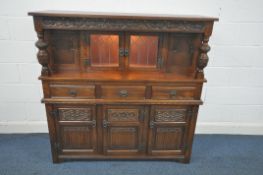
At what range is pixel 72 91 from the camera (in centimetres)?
182

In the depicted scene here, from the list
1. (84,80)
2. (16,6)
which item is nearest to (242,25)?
(84,80)

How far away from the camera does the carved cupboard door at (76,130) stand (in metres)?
1.91

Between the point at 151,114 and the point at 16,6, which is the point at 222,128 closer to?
the point at 151,114

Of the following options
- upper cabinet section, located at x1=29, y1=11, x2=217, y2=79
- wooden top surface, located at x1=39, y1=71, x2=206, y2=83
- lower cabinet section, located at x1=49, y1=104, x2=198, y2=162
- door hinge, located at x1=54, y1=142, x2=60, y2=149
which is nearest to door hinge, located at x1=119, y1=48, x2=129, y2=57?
upper cabinet section, located at x1=29, y1=11, x2=217, y2=79

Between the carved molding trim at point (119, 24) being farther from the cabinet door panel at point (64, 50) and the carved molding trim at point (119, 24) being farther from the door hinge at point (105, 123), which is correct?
the door hinge at point (105, 123)

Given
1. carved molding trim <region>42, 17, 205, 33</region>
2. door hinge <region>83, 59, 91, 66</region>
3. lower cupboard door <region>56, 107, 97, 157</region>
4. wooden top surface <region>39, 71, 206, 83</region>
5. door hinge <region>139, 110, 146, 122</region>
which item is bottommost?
lower cupboard door <region>56, 107, 97, 157</region>

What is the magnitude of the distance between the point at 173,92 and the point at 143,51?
0.45m

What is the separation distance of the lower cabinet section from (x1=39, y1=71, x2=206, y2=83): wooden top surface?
25cm

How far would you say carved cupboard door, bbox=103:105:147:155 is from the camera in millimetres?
1922

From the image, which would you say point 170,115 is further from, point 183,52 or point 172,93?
point 183,52

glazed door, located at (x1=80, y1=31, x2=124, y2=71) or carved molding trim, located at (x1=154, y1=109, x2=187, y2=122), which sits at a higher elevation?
glazed door, located at (x1=80, y1=31, x2=124, y2=71)

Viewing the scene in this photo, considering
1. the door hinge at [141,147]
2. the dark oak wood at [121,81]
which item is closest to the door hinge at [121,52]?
the dark oak wood at [121,81]

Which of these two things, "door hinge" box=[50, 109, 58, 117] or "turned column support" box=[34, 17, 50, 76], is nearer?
"turned column support" box=[34, 17, 50, 76]

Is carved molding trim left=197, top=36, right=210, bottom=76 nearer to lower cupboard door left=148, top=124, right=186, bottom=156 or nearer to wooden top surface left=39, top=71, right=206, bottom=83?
wooden top surface left=39, top=71, right=206, bottom=83
